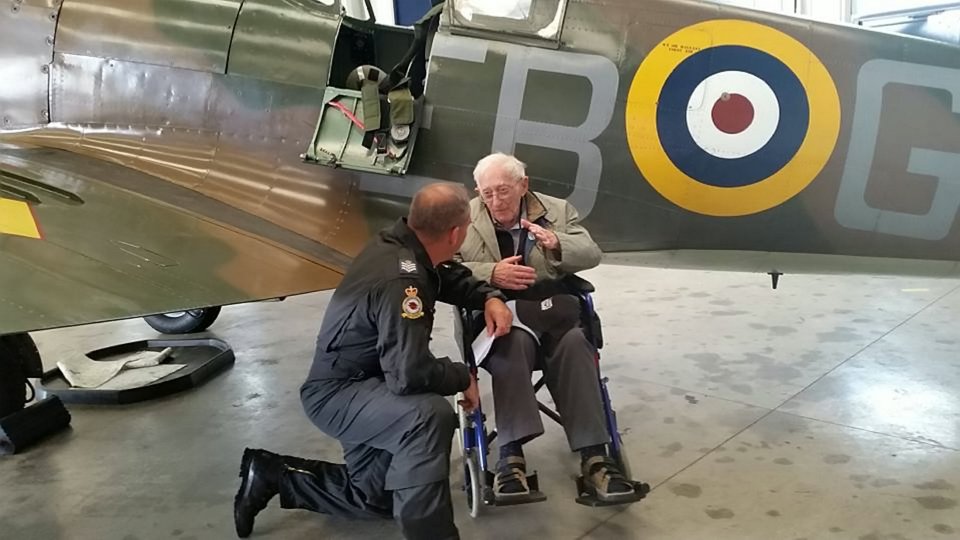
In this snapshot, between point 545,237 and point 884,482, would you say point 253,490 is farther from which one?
point 884,482

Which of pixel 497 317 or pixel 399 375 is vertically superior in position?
pixel 497 317

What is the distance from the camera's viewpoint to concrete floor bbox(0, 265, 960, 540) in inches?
102

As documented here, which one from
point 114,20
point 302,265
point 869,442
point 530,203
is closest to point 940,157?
point 869,442

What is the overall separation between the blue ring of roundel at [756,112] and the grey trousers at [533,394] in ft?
3.23

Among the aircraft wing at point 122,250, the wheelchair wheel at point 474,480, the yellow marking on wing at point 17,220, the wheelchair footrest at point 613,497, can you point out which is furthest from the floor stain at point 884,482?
the yellow marking on wing at point 17,220

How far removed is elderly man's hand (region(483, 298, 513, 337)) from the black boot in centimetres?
83

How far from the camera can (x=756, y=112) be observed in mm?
3100

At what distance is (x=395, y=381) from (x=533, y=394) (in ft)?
2.03

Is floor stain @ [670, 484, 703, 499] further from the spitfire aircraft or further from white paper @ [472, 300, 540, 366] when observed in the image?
the spitfire aircraft

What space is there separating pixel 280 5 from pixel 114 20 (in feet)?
2.54

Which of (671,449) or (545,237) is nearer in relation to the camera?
(545,237)

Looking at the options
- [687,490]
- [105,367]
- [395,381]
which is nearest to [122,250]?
[395,381]

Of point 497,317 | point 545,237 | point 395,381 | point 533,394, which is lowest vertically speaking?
point 533,394

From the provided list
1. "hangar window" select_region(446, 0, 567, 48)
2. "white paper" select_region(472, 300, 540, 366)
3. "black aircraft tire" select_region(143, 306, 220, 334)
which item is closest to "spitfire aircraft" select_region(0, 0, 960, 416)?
"hangar window" select_region(446, 0, 567, 48)
